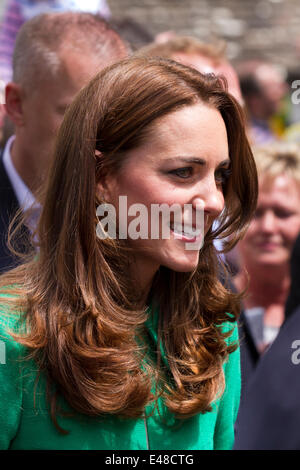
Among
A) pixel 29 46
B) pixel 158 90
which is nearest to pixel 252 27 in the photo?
pixel 29 46

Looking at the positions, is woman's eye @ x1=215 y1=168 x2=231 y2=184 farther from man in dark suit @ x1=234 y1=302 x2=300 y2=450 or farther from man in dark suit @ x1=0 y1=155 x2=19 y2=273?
man in dark suit @ x1=0 y1=155 x2=19 y2=273

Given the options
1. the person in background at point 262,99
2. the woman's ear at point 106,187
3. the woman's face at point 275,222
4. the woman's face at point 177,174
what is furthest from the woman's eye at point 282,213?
the woman's ear at point 106,187

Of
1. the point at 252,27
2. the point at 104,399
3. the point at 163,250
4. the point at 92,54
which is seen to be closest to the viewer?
the point at 104,399

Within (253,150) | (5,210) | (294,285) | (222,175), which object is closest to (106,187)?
(222,175)

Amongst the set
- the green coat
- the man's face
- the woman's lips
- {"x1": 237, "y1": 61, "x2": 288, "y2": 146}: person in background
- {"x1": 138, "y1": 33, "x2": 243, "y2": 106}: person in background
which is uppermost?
{"x1": 237, "y1": 61, "x2": 288, "y2": 146}: person in background

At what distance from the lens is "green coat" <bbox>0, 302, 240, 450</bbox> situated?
5.09ft

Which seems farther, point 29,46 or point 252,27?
point 252,27

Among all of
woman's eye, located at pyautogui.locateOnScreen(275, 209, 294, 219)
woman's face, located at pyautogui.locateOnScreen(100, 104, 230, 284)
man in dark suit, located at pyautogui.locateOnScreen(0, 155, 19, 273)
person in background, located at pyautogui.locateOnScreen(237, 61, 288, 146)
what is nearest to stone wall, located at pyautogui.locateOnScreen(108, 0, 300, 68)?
person in background, located at pyautogui.locateOnScreen(237, 61, 288, 146)

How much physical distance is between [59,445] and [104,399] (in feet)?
0.47

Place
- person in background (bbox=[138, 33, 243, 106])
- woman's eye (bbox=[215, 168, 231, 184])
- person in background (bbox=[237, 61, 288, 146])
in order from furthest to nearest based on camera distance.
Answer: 1. person in background (bbox=[237, 61, 288, 146])
2. person in background (bbox=[138, 33, 243, 106])
3. woman's eye (bbox=[215, 168, 231, 184])

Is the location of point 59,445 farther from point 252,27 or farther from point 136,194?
point 252,27

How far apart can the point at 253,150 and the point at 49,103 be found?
113cm

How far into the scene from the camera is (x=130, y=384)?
63.2 inches

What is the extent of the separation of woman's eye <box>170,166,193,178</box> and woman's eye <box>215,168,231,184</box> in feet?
0.35
